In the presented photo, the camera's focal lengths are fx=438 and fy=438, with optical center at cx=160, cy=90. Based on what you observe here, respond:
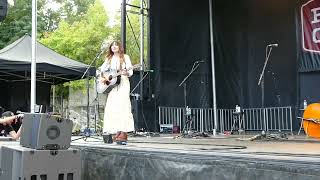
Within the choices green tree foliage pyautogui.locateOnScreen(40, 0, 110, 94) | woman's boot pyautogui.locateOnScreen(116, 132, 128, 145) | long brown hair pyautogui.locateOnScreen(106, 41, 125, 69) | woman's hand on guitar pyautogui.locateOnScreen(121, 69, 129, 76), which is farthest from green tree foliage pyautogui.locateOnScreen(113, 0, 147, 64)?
woman's boot pyautogui.locateOnScreen(116, 132, 128, 145)

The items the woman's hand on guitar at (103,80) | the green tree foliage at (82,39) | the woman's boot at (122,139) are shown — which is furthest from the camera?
the green tree foliage at (82,39)

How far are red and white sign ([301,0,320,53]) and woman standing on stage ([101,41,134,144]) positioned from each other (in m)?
5.64

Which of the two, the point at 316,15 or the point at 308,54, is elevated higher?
the point at 316,15

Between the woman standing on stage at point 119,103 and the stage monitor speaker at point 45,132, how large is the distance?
Result: 1350mm

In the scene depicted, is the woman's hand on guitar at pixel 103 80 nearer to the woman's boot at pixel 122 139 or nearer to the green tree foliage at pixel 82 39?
the woman's boot at pixel 122 139

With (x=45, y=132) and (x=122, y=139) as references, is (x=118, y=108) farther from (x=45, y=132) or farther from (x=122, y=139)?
(x=45, y=132)

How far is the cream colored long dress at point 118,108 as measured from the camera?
521cm

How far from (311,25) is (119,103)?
235 inches

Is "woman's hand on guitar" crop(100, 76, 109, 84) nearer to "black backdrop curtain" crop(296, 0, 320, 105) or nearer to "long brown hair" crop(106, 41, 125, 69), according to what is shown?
"long brown hair" crop(106, 41, 125, 69)

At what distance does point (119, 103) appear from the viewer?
5246mm

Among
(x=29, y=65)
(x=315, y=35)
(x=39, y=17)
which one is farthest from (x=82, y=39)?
(x=315, y=35)

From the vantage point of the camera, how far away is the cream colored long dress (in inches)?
205

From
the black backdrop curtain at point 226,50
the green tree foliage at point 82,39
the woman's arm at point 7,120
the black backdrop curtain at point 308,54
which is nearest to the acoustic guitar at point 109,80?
the woman's arm at point 7,120

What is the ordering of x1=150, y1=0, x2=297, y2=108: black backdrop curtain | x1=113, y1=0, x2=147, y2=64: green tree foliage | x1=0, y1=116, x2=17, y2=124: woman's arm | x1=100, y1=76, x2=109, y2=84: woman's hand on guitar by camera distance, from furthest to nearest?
1. x1=113, y1=0, x2=147, y2=64: green tree foliage
2. x1=150, y1=0, x2=297, y2=108: black backdrop curtain
3. x1=0, y1=116, x2=17, y2=124: woman's arm
4. x1=100, y1=76, x2=109, y2=84: woman's hand on guitar
